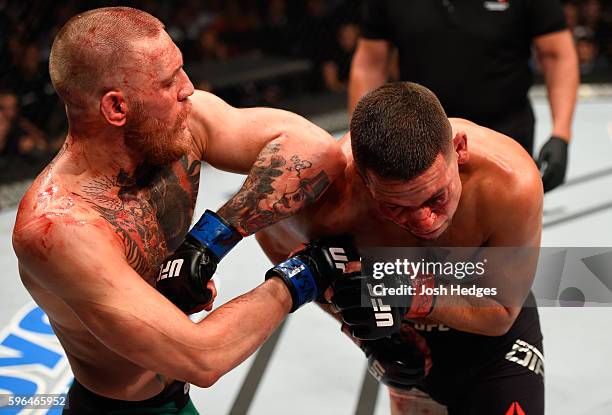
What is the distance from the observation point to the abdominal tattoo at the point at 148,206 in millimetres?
1779

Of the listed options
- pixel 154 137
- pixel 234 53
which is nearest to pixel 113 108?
pixel 154 137

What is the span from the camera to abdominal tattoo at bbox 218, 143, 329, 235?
6.17 ft

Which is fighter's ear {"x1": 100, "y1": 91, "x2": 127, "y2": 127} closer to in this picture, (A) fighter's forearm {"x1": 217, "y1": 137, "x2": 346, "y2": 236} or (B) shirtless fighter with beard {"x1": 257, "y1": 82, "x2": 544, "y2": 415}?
(A) fighter's forearm {"x1": 217, "y1": 137, "x2": 346, "y2": 236}

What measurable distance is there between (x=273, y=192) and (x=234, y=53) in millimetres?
5113

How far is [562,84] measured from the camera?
3.19 metres

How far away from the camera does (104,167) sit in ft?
5.88

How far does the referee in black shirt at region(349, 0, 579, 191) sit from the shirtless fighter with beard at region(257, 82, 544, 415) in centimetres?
115

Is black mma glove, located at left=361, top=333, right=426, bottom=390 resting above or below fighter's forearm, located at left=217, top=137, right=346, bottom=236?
below

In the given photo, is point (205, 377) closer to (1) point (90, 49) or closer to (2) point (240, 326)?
(2) point (240, 326)

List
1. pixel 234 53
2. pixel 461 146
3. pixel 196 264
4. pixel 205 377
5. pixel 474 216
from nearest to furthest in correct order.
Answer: pixel 205 377, pixel 196 264, pixel 461 146, pixel 474 216, pixel 234 53

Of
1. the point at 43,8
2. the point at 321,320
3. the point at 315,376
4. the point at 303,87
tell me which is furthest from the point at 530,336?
the point at 303,87

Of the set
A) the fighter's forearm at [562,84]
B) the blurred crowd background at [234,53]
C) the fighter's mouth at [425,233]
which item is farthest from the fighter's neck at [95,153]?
the blurred crowd background at [234,53]

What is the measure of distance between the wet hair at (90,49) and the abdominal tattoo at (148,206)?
0.22m

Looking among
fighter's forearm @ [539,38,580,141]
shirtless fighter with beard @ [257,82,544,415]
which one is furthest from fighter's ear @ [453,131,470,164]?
fighter's forearm @ [539,38,580,141]
